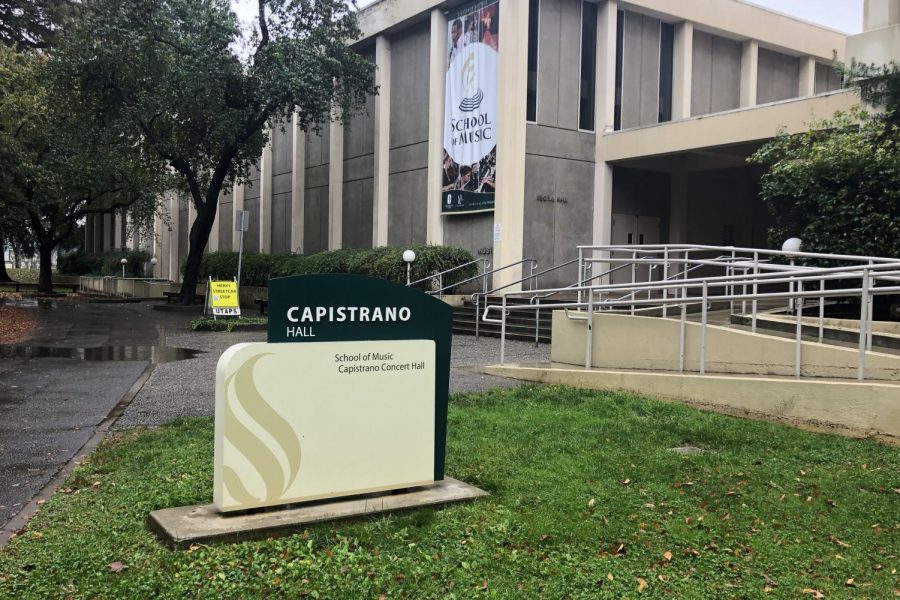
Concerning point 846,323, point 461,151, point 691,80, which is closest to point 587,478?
point 846,323

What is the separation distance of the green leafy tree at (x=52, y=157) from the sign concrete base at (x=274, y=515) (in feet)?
63.7

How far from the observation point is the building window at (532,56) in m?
21.3

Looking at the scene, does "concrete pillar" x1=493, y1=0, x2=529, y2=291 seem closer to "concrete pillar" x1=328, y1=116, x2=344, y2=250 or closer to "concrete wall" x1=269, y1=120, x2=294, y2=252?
"concrete pillar" x1=328, y1=116, x2=344, y2=250

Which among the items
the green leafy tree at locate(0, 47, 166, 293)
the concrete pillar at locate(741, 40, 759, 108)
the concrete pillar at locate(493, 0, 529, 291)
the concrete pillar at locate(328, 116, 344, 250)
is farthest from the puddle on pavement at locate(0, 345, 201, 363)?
the concrete pillar at locate(741, 40, 759, 108)

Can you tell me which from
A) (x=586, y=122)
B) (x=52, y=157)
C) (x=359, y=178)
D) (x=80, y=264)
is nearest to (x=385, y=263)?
(x=586, y=122)

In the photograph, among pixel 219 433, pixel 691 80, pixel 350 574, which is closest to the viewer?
pixel 350 574

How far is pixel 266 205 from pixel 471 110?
1615 cm

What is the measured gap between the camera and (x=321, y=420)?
4.63 m

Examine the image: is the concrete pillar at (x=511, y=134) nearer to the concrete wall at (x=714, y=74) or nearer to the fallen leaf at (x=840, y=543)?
the concrete wall at (x=714, y=74)

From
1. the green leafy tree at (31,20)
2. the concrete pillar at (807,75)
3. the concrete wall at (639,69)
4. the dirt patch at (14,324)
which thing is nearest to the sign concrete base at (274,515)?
the dirt patch at (14,324)

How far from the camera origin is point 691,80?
23.9 meters

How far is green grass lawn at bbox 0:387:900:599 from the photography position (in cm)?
377

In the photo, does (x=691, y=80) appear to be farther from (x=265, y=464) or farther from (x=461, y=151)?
(x=265, y=464)

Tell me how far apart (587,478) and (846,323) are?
225 inches
